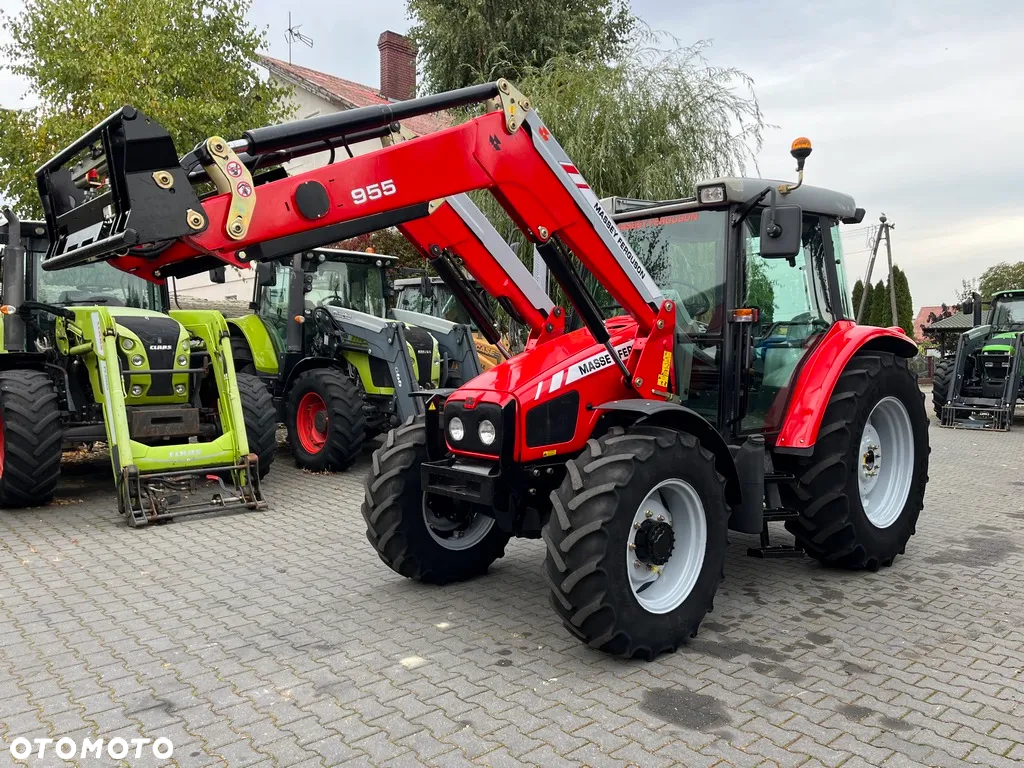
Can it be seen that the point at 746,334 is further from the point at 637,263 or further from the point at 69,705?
the point at 69,705

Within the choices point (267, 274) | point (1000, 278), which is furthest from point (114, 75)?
point (1000, 278)

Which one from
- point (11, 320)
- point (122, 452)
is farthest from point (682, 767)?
point (11, 320)

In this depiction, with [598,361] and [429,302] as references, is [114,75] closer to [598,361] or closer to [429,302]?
[429,302]

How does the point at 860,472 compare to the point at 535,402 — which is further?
the point at 860,472

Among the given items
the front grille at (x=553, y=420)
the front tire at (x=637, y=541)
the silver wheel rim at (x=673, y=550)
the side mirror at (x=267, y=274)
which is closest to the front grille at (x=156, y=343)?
the side mirror at (x=267, y=274)

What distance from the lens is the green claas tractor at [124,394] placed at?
22.1 feet

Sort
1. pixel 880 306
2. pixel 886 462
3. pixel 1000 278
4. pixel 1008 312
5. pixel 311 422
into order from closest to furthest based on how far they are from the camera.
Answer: pixel 886 462 → pixel 311 422 → pixel 1008 312 → pixel 880 306 → pixel 1000 278

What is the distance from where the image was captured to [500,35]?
2086 cm

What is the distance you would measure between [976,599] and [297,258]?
743 cm

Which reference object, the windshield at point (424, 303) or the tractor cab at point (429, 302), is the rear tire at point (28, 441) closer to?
the tractor cab at point (429, 302)

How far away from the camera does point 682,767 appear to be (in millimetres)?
2947

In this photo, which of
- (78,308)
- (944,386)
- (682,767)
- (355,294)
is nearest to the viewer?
(682,767)

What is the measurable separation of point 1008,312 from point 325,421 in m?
12.6

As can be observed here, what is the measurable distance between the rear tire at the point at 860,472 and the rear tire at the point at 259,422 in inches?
199
